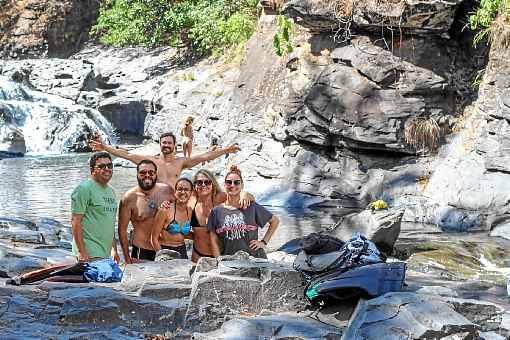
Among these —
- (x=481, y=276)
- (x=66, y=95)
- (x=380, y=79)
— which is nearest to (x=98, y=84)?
(x=66, y=95)

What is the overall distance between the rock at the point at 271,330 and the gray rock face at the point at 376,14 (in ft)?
33.8

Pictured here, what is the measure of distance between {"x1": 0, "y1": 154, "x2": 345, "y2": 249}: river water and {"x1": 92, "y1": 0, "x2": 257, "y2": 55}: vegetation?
6.10 m

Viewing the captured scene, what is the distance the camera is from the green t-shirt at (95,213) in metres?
5.93

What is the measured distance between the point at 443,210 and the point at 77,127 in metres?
15.1

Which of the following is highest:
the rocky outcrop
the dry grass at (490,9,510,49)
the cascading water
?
the dry grass at (490,9,510,49)

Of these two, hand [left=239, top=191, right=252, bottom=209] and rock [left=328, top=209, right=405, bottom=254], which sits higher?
hand [left=239, top=191, right=252, bottom=209]

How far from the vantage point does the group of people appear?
237 inches

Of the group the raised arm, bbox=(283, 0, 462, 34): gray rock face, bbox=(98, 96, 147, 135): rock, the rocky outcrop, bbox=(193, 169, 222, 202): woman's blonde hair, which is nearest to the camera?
bbox=(193, 169, 222, 202): woman's blonde hair

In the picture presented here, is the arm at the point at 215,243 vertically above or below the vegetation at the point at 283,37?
below

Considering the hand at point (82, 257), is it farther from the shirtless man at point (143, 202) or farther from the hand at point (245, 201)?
the hand at point (245, 201)

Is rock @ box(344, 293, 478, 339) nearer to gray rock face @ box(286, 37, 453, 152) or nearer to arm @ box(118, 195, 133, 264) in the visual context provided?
arm @ box(118, 195, 133, 264)

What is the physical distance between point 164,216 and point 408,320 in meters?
2.73

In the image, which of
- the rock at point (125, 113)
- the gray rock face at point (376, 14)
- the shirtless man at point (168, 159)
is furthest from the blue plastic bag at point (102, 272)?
the rock at point (125, 113)

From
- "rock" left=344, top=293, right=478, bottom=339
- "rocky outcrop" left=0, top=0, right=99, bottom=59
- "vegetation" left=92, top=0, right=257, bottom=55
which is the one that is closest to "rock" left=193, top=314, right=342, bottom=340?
"rock" left=344, top=293, right=478, bottom=339
